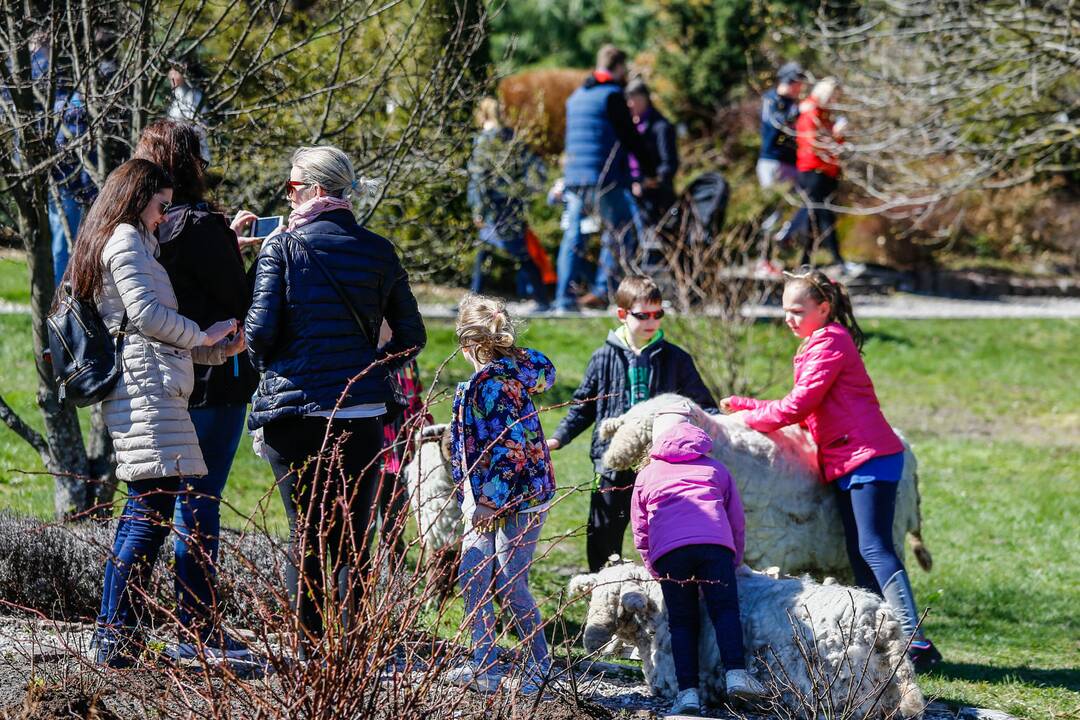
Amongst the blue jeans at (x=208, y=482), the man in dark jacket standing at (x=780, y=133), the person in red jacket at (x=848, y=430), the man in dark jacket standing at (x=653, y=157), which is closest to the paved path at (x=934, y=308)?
the man in dark jacket standing at (x=653, y=157)

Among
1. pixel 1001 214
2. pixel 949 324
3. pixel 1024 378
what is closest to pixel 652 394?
pixel 1024 378

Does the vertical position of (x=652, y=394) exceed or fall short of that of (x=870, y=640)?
it exceeds it

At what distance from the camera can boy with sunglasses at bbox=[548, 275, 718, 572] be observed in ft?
18.9

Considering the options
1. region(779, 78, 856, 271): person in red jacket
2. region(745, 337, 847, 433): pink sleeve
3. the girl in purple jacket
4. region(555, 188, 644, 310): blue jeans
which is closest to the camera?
the girl in purple jacket

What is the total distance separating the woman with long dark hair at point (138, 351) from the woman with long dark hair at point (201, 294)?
0.37 feet

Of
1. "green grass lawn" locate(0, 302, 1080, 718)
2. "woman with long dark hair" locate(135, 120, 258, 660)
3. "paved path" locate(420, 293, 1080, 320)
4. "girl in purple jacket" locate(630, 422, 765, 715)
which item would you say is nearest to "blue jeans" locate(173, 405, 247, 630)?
"woman with long dark hair" locate(135, 120, 258, 660)

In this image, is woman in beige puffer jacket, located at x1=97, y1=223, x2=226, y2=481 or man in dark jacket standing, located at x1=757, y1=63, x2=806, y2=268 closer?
Answer: woman in beige puffer jacket, located at x1=97, y1=223, x2=226, y2=481

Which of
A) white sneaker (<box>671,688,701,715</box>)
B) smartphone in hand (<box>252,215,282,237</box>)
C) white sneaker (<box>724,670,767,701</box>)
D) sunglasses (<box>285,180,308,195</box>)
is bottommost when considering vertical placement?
white sneaker (<box>671,688,701,715</box>)

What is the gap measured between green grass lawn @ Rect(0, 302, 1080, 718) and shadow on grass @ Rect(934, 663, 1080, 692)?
0.01m

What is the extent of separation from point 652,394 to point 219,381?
1.90m

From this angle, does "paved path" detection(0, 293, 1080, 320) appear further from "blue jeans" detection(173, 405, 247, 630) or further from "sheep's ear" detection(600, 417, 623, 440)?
"blue jeans" detection(173, 405, 247, 630)

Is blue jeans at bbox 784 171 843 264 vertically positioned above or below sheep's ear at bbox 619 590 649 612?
above

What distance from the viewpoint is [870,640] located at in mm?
4418

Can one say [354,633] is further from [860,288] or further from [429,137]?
[860,288]
